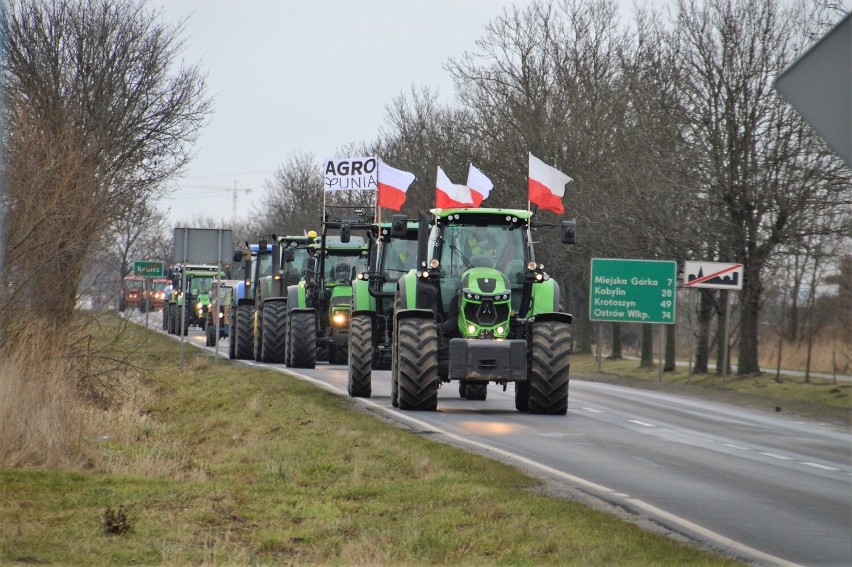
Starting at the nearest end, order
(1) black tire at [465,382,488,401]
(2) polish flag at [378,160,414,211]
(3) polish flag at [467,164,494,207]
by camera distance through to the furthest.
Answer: (1) black tire at [465,382,488,401], (3) polish flag at [467,164,494,207], (2) polish flag at [378,160,414,211]

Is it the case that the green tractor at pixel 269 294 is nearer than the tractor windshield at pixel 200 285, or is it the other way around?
the green tractor at pixel 269 294

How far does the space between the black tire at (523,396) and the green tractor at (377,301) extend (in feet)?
7.82

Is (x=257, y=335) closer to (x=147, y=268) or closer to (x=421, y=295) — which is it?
(x=147, y=268)

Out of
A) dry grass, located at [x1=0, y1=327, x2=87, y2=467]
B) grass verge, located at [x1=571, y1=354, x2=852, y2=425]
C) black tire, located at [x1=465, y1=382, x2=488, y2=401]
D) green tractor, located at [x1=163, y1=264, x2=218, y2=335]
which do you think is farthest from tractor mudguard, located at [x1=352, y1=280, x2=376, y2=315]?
green tractor, located at [x1=163, y1=264, x2=218, y2=335]

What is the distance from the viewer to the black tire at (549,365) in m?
18.5

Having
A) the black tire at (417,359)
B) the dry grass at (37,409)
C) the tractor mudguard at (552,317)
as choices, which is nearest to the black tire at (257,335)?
the black tire at (417,359)

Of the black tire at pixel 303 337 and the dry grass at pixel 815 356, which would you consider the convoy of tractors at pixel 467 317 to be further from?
the dry grass at pixel 815 356

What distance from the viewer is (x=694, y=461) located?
551 inches

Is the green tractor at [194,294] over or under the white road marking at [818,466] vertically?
over

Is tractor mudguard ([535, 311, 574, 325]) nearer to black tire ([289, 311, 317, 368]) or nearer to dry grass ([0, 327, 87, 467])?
dry grass ([0, 327, 87, 467])

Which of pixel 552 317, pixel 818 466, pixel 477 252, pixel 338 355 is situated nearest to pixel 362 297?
pixel 477 252

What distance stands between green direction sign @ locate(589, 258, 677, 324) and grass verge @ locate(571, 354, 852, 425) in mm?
1771

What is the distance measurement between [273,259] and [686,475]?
2147 centimetres

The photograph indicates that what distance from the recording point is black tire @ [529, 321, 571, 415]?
1847 centimetres
